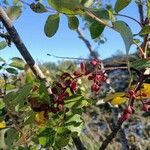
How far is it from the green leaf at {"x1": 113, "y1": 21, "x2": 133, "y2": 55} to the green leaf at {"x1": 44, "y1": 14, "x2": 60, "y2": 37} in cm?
30

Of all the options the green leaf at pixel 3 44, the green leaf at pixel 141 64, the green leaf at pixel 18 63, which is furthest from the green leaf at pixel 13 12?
the green leaf at pixel 141 64

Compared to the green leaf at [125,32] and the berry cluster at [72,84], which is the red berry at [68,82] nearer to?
the berry cluster at [72,84]

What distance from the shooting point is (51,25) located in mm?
1203

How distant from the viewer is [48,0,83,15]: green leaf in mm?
923

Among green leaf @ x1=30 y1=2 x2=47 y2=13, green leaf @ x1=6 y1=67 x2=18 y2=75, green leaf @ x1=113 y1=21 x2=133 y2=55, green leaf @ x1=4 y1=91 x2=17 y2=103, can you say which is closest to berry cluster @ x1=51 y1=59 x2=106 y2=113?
green leaf @ x1=4 y1=91 x2=17 y2=103

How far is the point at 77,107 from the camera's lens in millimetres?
1273

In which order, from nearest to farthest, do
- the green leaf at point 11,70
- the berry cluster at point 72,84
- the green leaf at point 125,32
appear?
the green leaf at point 125,32 < the berry cluster at point 72,84 < the green leaf at point 11,70

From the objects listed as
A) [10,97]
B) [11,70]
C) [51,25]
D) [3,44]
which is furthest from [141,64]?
[11,70]

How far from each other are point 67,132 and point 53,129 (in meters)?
0.04

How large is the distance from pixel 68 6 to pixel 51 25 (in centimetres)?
28

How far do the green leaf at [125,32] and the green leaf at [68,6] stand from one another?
0.29 feet

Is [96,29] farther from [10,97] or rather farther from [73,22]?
[10,97]

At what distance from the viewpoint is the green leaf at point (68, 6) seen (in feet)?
3.03

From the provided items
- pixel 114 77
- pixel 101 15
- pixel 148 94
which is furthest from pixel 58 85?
pixel 114 77
